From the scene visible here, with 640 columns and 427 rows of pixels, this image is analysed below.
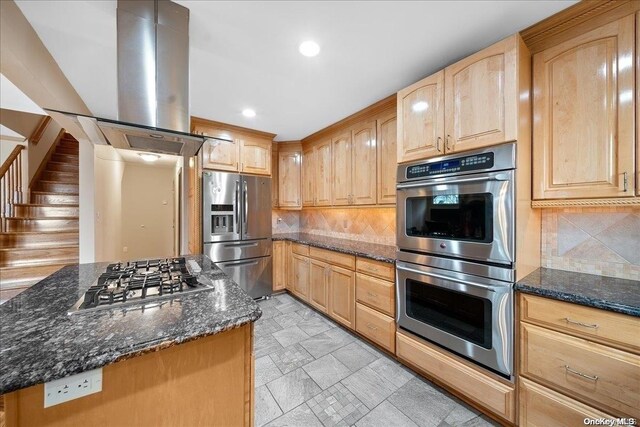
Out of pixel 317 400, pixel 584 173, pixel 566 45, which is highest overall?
pixel 566 45

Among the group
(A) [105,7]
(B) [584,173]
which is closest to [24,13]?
(A) [105,7]

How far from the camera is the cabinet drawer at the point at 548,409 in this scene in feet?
4.07

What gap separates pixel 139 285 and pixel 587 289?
2.35 meters

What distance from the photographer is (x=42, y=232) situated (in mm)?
3658

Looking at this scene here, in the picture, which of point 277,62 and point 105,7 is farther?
point 277,62

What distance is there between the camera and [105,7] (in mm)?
1417

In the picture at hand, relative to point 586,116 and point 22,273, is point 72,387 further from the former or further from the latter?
point 22,273

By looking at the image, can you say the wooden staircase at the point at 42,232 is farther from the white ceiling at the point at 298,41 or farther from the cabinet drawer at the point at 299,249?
the cabinet drawer at the point at 299,249

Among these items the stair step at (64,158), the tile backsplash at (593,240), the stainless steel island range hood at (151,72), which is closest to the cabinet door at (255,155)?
the stainless steel island range hood at (151,72)

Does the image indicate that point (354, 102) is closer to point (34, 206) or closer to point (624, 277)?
point (624, 277)

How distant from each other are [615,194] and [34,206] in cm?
660

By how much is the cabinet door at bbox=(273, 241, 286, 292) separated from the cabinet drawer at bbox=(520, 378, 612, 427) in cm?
294

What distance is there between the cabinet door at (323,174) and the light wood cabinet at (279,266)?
34.3 inches

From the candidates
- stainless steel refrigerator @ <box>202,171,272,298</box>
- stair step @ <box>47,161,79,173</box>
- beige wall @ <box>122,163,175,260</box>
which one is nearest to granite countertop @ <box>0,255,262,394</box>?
stainless steel refrigerator @ <box>202,171,272,298</box>
